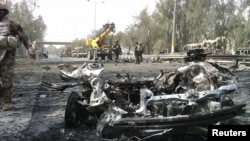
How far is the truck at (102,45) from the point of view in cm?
3422

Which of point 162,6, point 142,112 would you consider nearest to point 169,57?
point 142,112

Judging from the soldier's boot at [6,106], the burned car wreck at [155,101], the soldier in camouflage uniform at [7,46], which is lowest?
the soldier's boot at [6,106]

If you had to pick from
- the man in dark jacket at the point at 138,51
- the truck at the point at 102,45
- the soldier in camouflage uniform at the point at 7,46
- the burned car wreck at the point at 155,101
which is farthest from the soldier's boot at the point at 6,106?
the truck at the point at 102,45

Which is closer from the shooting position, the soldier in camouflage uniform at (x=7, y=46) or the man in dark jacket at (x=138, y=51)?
the soldier in camouflage uniform at (x=7, y=46)

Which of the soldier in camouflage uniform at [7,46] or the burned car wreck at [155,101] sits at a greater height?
the soldier in camouflage uniform at [7,46]

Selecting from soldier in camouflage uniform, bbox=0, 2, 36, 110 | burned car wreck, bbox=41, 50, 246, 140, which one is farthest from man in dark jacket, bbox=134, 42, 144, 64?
burned car wreck, bbox=41, 50, 246, 140

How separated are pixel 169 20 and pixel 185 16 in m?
3.25

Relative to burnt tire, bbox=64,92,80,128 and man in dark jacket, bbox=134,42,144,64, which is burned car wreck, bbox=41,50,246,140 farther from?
man in dark jacket, bbox=134,42,144,64

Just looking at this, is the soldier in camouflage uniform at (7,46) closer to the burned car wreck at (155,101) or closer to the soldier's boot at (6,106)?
the soldier's boot at (6,106)

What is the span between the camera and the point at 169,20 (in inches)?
2152

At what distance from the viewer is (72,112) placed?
17.8ft

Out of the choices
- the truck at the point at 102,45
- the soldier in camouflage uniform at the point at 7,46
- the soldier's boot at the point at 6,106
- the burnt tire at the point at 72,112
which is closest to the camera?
the burnt tire at the point at 72,112

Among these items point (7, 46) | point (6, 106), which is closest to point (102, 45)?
point (6, 106)

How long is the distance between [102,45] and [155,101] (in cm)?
3155
